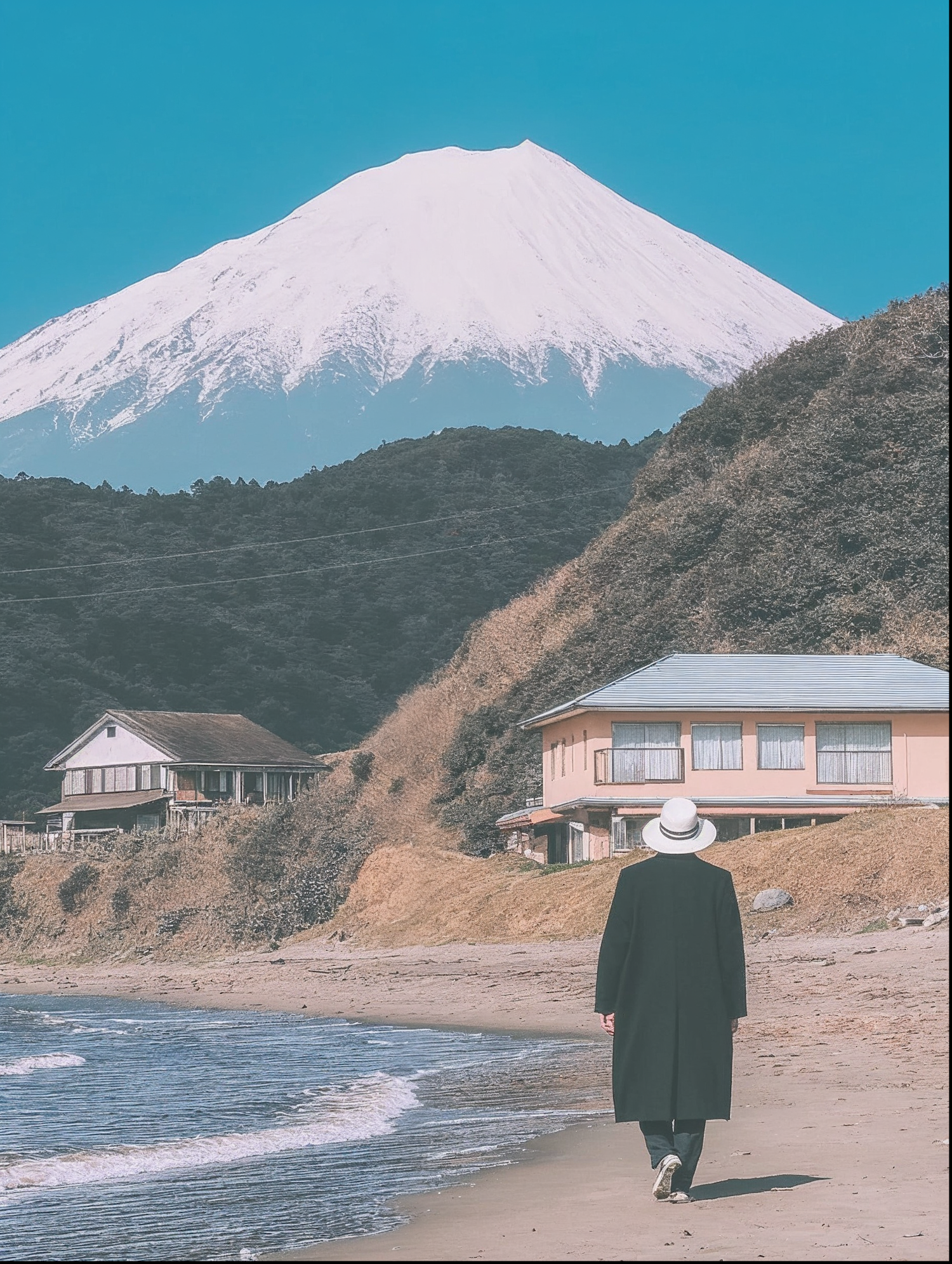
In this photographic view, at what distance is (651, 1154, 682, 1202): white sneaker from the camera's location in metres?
9.31

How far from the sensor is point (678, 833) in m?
9.45

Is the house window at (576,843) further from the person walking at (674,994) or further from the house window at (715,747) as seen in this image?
the person walking at (674,994)

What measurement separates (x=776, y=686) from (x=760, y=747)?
5.36ft

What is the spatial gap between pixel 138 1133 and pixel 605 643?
36922 millimetres

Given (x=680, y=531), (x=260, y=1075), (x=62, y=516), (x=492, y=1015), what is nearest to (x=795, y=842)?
(x=492, y=1015)

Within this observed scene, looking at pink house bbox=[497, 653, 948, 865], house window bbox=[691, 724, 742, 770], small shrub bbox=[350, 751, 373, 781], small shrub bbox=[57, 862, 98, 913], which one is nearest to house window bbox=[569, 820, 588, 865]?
pink house bbox=[497, 653, 948, 865]

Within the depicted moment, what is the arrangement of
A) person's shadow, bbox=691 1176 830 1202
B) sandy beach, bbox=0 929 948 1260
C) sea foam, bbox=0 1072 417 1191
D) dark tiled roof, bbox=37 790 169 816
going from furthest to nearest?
dark tiled roof, bbox=37 790 169 816 < sea foam, bbox=0 1072 417 1191 < person's shadow, bbox=691 1176 830 1202 < sandy beach, bbox=0 929 948 1260

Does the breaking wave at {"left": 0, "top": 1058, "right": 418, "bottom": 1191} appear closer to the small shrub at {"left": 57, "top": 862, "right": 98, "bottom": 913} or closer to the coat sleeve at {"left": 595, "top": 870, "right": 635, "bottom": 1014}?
the coat sleeve at {"left": 595, "top": 870, "right": 635, "bottom": 1014}

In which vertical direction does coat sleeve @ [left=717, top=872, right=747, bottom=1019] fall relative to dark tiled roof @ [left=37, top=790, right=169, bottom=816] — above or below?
below

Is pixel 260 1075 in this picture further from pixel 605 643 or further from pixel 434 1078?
pixel 605 643

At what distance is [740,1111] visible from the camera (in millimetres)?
13336

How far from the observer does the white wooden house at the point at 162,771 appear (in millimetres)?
68125

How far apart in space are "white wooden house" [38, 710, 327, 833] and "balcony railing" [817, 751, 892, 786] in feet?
102

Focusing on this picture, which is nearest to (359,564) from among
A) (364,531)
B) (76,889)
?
(364,531)
